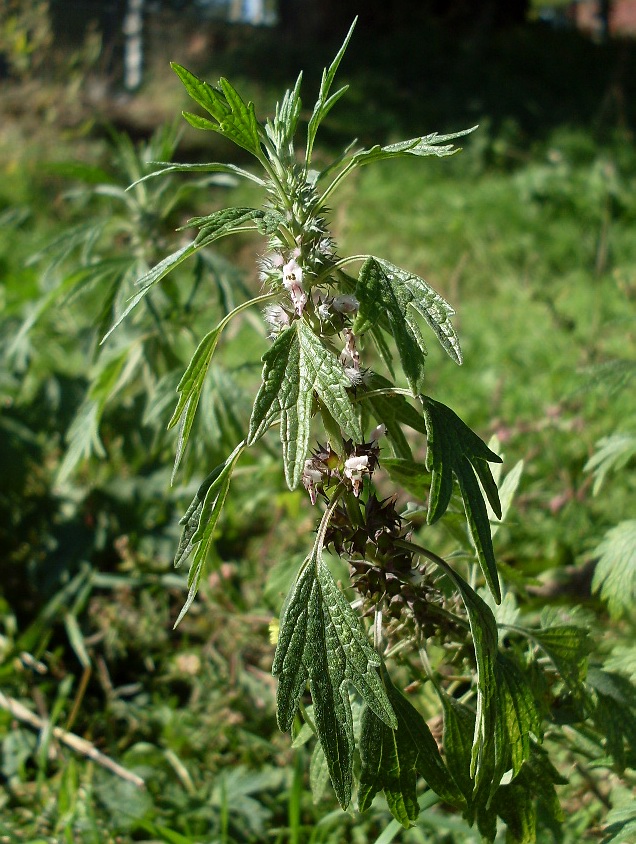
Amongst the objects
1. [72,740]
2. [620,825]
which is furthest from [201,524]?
[72,740]

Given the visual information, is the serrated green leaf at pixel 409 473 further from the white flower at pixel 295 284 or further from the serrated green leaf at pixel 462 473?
the white flower at pixel 295 284

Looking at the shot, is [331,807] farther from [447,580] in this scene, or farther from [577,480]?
[577,480]

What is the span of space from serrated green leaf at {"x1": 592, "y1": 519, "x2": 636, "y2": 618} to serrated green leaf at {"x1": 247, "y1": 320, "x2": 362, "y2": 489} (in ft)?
2.51

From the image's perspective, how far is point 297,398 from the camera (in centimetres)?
93

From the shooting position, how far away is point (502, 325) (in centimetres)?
369

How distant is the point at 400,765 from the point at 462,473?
0.42 m

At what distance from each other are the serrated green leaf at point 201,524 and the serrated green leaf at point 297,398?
137mm

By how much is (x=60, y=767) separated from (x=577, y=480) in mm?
1673

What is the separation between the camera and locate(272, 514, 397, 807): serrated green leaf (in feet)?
3.15

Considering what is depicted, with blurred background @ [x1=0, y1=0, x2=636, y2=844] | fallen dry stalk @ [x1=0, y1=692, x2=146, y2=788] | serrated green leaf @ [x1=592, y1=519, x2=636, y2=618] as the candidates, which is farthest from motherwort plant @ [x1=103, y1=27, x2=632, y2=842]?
fallen dry stalk @ [x1=0, y1=692, x2=146, y2=788]

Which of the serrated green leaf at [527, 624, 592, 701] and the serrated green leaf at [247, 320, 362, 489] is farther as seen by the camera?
the serrated green leaf at [527, 624, 592, 701]

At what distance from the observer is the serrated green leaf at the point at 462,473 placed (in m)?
0.92

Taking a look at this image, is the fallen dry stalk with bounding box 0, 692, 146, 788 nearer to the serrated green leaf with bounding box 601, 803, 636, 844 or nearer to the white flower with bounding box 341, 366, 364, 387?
the serrated green leaf with bounding box 601, 803, 636, 844

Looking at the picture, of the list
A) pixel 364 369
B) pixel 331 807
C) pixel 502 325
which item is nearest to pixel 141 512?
pixel 331 807
